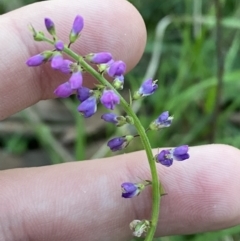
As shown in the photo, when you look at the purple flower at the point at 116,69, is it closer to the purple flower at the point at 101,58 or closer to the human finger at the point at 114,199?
the purple flower at the point at 101,58

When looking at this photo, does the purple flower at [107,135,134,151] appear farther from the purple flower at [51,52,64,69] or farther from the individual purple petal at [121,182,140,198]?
the purple flower at [51,52,64,69]

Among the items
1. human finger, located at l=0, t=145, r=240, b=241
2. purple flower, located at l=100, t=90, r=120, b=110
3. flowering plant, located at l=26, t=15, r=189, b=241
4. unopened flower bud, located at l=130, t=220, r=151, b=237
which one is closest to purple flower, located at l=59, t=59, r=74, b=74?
flowering plant, located at l=26, t=15, r=189, b=241

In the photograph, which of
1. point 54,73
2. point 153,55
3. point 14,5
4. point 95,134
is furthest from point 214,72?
point 54,73

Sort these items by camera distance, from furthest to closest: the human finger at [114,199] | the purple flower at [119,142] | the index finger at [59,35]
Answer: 1. the human finger at [114,199]
2. the index finger at [59,35]
3. the purple flower at [119,142]

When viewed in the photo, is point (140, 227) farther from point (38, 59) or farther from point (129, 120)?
point (38, 59)

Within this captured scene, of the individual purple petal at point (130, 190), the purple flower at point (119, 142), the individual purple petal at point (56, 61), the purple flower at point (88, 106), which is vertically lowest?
the individual purple petal at point (130, 190)

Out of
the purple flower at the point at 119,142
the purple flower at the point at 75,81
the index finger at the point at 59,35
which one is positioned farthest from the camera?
the index finger at the point at 59,35

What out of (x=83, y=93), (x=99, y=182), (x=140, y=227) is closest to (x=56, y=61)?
(x=83, y=93)

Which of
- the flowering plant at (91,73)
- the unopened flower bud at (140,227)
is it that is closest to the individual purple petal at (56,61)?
the flowering plant at (91,73)
